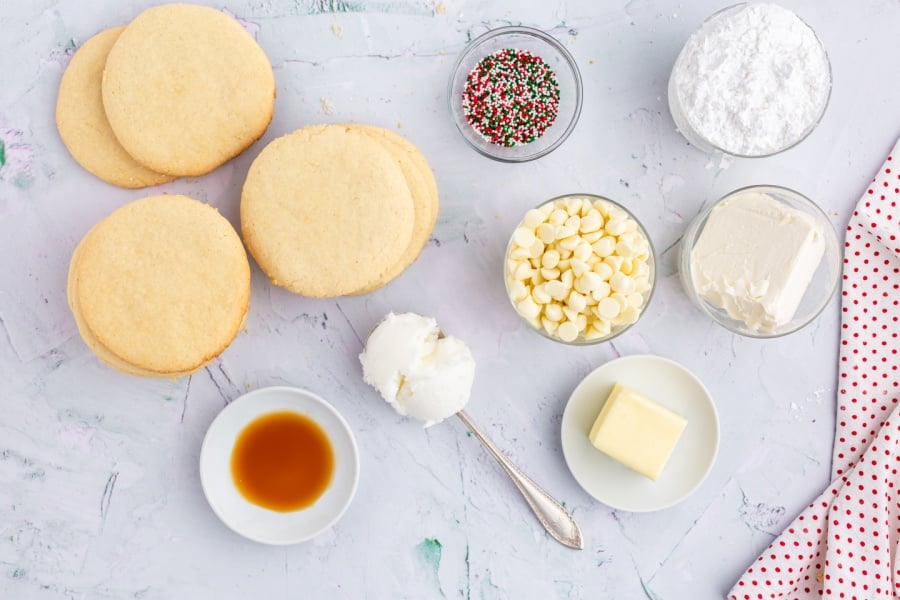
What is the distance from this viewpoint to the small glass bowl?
1888 millimetres

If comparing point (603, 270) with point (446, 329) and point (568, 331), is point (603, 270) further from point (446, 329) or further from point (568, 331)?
point (446, 329)

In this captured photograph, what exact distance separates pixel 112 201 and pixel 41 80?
0.35 metres

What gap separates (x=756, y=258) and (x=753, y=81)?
1.38ft

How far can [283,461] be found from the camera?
1931mm

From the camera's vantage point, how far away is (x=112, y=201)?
1.90m

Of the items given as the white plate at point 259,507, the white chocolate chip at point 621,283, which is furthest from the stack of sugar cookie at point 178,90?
the white chocolate chip at point 621,283

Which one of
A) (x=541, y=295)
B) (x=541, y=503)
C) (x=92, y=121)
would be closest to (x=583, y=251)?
(x=541, y=295)

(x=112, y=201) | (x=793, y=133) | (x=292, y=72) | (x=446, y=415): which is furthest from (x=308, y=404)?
(x=793, y=133)

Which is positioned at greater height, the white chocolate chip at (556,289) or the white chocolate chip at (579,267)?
the white chocolate chip at (579,267)

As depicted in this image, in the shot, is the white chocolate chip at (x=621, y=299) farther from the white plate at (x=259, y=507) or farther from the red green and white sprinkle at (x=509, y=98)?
the white plate at (x=259, y=507)

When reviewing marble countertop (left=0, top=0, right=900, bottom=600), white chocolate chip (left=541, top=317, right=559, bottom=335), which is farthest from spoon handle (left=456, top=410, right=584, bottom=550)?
white chocolate chip (left=541, top=317, right=559, bottom=335)

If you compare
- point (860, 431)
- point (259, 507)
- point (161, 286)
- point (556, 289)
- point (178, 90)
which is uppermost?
point (178, 90)

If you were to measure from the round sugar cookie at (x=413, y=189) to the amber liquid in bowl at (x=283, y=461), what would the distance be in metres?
0.39

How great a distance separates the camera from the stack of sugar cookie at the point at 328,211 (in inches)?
68.1
